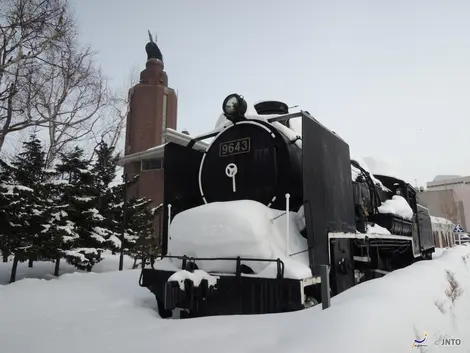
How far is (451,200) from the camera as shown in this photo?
163 ft

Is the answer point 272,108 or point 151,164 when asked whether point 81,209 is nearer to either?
point 272,108

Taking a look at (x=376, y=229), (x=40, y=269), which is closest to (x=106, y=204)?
(x=40, y=269)

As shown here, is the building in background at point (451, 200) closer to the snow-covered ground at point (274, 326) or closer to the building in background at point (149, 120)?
the building in background at point (149, 120)

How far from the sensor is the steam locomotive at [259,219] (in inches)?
159

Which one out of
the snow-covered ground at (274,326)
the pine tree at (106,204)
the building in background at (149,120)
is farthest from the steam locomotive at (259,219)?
the building in background at (149,120)

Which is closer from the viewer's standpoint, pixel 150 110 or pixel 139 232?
pixel 139 232

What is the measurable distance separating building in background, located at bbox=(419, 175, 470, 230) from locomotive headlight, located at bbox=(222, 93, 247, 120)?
35760 millimetres

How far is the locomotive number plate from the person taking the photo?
5344mm

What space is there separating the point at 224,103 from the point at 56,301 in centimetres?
509

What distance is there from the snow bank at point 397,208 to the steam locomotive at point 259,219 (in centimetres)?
90

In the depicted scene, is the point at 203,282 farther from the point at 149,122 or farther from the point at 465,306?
the point at 149,122

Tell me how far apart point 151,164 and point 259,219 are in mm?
20993

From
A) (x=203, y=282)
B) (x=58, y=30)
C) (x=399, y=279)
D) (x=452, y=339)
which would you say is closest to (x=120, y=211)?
(x=58, y=30)

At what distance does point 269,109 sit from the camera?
6145 mm
